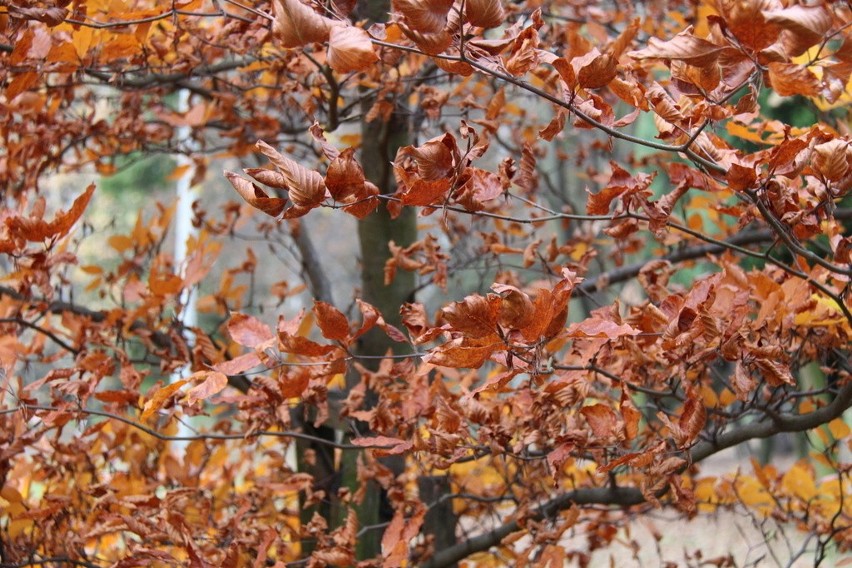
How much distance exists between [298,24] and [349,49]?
56 mm

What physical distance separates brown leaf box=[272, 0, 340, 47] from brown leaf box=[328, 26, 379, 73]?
14 millimetres

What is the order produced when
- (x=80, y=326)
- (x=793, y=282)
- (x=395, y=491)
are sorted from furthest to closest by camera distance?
(x=80, y=326) → (x=395, y=491) → (x=793, y=282)

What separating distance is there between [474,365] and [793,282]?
703 mm

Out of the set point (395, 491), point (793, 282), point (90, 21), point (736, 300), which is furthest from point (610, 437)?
point (90, 21)

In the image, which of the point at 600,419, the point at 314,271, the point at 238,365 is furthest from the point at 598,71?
the point at 314,271

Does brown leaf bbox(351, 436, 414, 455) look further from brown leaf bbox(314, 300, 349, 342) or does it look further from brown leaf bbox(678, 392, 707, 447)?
brown leaf bbox(678, 392, 707, 447)

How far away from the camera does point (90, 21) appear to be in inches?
60.9

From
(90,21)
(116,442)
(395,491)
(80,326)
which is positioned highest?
(90,21)

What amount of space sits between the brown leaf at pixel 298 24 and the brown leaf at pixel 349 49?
14 millimetres

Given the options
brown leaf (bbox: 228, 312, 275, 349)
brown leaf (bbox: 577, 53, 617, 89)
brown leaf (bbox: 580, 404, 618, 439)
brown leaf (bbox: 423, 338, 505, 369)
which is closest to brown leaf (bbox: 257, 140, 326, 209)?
brown leaf (bbox: 423, 338, 505, 369)

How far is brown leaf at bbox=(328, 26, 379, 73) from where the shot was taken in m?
0.88

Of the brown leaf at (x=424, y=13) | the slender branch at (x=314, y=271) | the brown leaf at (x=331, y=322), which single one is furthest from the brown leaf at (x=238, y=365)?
the slender branch at (x=314, y=271)

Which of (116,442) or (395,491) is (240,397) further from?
(116,442)

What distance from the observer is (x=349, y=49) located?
0.88 m
